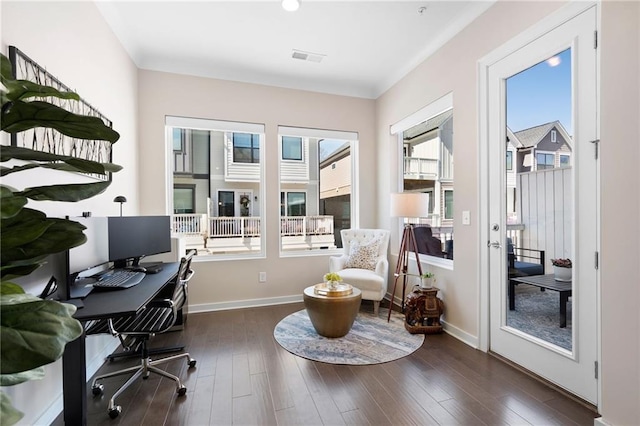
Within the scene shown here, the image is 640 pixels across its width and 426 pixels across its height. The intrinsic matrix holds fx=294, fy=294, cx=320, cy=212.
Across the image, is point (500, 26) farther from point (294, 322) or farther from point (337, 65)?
point (294, 322)

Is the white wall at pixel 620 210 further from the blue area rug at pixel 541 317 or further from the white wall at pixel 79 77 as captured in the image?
the white wall at pixel 79 77

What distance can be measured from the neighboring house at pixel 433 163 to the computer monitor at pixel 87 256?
3214mm

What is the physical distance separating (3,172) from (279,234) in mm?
3279

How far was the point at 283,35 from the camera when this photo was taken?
10.1 feet

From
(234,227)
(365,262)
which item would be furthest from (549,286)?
(234,227)

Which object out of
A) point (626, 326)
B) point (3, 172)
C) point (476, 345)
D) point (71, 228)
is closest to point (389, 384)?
point (476, 345)

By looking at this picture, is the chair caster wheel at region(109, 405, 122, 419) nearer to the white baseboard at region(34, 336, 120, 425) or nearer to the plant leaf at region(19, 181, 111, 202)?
the white baseboard at region(34, 336, 120, 425)

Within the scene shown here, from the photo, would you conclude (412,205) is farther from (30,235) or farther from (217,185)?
(30,235)

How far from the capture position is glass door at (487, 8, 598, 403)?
1.90m

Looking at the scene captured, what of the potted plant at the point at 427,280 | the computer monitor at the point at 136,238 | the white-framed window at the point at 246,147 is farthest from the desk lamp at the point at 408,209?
the computer monitor at the point at 136,238

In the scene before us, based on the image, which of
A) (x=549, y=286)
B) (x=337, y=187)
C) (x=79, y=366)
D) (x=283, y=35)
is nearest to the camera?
(x=79, y=366)

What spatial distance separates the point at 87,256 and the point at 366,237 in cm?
303

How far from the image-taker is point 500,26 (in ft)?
8.09

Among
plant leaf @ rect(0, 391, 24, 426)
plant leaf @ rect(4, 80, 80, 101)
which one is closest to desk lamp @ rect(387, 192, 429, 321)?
plant leaf @ rect(4, 80, 80, 101)
